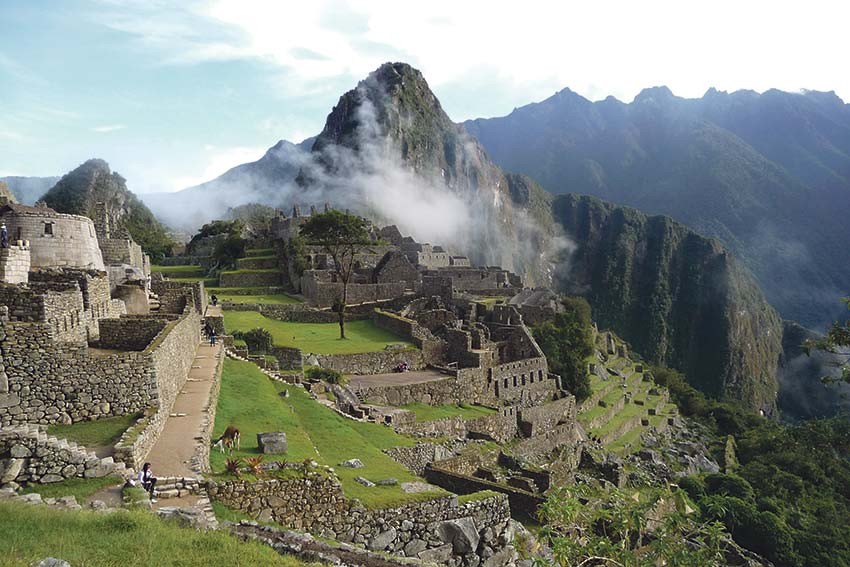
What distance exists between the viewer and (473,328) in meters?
34.1

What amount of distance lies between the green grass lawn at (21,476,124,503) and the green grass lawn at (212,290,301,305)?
31.6 m

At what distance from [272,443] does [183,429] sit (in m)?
1.69

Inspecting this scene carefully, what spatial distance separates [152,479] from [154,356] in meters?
3.05

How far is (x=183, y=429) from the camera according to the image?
450 inches

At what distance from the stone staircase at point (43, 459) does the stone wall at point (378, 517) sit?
173 cm

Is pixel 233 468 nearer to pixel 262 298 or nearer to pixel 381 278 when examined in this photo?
pixel 262 298

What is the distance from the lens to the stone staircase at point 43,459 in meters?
8.10

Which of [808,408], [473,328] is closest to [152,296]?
[473,328]

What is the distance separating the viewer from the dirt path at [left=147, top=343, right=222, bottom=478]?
31.3ft

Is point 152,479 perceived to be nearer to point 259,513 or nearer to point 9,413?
point 259,513

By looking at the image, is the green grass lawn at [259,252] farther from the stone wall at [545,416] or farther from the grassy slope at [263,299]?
the stone wall at [545,416]

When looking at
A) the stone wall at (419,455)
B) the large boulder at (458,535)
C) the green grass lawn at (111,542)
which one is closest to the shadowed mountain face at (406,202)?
the stone wall at (419,455)

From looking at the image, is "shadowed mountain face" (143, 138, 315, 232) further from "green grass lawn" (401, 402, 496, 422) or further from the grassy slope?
"green grass lawn" (401, 402, 496, 422)

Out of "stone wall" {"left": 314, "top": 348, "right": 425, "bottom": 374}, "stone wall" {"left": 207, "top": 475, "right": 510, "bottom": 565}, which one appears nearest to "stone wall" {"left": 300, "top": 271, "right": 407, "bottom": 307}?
"stone wall" {"left": 314, "top": 348, "right": 425, "bottom": 374}
